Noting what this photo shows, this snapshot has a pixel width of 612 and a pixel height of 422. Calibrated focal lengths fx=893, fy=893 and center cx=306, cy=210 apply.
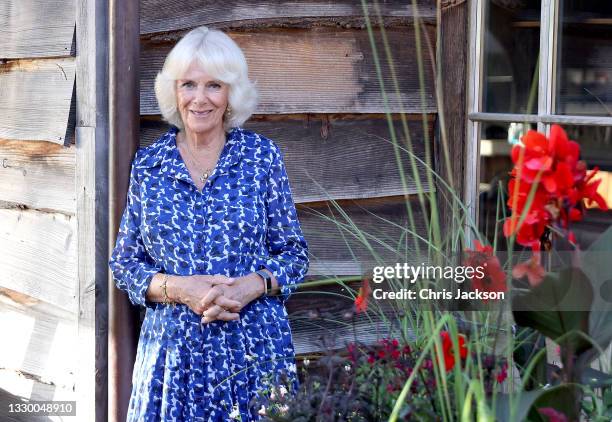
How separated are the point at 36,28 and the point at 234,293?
1.30 meters

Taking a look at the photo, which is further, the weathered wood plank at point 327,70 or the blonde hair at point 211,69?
the weathered wood plank at point 327,70

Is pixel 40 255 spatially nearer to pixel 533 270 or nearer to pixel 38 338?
pixel 38 338

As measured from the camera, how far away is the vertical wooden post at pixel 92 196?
2.72 meters

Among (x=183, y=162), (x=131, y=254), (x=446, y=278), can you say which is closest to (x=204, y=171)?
(x=183, y=162)

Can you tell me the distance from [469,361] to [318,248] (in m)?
1.84

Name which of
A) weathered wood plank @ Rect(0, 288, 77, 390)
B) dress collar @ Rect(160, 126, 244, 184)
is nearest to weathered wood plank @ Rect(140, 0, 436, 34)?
dress collar @ Rect(160, 126, 244, 184)

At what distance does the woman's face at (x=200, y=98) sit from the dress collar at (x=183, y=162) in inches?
3.1

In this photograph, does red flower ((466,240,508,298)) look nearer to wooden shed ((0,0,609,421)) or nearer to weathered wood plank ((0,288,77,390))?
wooden shed ((0,0,609,421))

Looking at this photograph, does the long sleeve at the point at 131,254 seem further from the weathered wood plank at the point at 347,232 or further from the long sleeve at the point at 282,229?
the weathered wood plank at the point at 347,232

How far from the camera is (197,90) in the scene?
2.53 meters

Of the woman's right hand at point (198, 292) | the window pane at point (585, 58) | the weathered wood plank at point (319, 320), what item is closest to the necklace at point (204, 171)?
the woman's right hand at point (198, 292)

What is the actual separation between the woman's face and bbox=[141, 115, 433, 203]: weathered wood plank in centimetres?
47

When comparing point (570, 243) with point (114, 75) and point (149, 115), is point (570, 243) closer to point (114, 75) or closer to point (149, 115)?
point (114, 75)

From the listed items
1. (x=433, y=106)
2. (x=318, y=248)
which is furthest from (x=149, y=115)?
(x=433, y=106)
